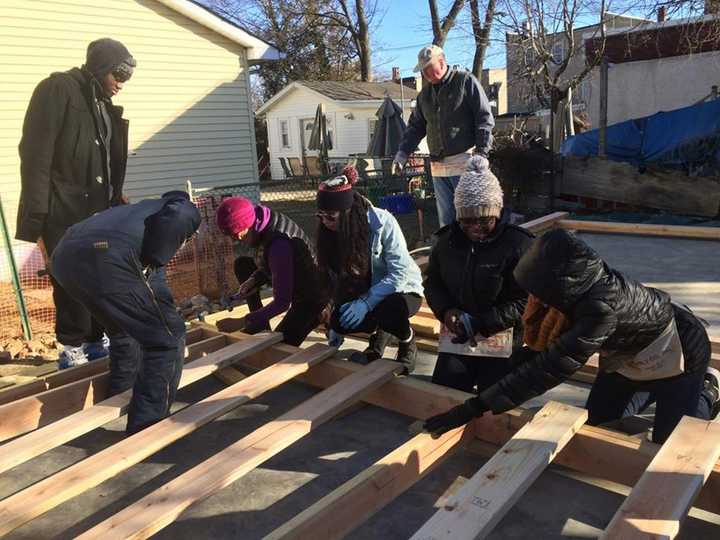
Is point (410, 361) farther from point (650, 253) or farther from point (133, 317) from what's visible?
point (650, 253)

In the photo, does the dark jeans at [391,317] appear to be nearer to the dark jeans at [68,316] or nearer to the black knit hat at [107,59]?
the dark jeans at [68,316]

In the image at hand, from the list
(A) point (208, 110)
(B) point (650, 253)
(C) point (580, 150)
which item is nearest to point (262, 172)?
(A) point (208, 110)

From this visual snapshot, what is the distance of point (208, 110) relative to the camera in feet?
36.0

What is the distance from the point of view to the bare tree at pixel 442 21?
660 inches

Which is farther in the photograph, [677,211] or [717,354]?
[677,211]

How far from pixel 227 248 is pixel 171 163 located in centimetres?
412

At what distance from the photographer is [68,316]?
3465mm

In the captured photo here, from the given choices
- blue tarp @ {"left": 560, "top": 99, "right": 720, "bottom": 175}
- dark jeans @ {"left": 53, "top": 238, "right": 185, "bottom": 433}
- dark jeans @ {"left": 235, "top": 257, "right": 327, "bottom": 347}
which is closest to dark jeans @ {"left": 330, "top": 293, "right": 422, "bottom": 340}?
dark jeans @ {"left": 235, "top": 257, "right": 327, "bottom": 347}

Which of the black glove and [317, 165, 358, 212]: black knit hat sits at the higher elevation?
[317, 165, 358, 212]: black knit hat

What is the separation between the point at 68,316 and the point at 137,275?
1.27 meters

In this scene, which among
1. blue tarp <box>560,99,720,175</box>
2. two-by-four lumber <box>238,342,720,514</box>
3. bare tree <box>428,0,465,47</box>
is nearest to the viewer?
two-by-four lumber <box>238,342,720,514</box>

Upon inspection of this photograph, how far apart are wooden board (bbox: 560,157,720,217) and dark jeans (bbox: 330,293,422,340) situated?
608 cm

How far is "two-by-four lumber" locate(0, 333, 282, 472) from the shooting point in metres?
2.24

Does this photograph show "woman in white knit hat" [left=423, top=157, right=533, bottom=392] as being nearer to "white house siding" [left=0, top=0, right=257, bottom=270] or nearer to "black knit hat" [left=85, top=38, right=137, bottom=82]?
"black knit hat" [left=85, top=38, right=137, bottom=82]
